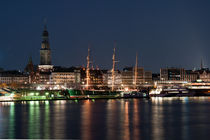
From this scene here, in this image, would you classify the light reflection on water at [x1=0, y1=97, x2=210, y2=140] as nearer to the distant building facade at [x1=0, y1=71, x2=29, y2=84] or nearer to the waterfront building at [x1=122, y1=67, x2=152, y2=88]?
the waterfront building at [x1=122, y1=67, x2=152, y2=88]

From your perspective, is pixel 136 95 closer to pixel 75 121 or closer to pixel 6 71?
pixel 75 121

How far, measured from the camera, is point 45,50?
186 m

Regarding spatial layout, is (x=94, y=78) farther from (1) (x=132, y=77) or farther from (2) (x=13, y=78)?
(2) (x=13, y=78)

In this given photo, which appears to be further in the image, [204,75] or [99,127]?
[204,75]

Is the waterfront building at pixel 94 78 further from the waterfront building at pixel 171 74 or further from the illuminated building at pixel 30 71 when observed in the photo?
the waterfront building at pixel 171 74

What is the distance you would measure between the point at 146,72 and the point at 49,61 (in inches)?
1567

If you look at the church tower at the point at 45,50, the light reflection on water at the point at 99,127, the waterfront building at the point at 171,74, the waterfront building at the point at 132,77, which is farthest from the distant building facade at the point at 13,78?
the light reflection on water at the point at 99,127

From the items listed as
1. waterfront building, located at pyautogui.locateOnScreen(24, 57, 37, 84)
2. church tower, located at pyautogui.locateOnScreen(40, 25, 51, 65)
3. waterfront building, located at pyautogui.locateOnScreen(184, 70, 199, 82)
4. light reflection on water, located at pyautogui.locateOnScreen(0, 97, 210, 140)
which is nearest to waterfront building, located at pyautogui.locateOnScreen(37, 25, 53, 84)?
church tower, located at pyautogui.locateOnScreen(40, 25, 51, 65)

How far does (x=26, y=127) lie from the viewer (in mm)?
38750

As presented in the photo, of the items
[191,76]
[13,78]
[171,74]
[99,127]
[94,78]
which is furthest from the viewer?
[191,76]

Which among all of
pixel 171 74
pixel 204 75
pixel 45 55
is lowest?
pixel 204 75

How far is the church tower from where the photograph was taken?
186250mm

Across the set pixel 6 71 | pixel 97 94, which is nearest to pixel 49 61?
pixel 6 71

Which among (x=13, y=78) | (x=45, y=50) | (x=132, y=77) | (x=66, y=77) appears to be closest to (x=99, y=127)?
(x=66, y=77)
